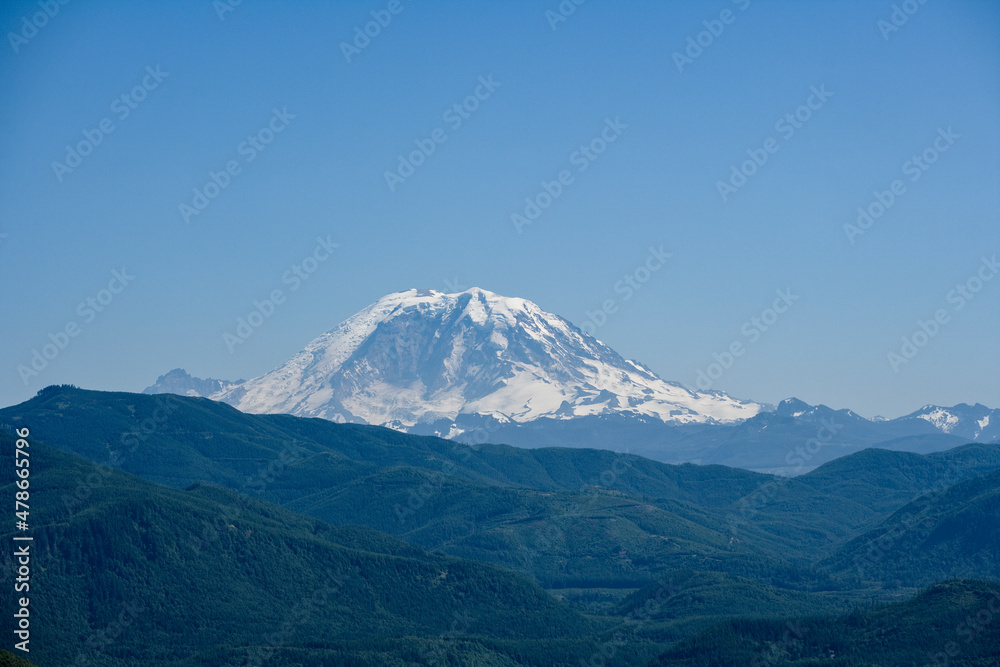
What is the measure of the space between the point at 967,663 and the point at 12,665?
141774 mm

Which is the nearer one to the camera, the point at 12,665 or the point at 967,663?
the point at 12,665

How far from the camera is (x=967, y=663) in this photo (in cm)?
19912

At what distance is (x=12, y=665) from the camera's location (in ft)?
555
